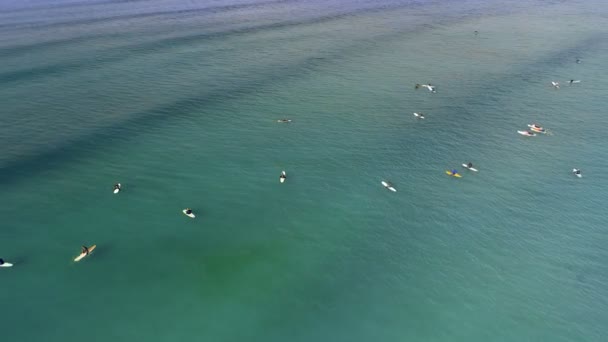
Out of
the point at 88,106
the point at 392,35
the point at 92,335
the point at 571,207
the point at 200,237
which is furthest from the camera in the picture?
the point at 392,35

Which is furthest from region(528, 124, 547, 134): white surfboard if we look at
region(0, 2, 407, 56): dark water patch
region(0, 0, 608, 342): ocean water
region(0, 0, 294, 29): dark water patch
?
region(0, 0, 294, 29): dark water patch

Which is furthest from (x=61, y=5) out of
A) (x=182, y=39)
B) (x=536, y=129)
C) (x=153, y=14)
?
(x=536, y=129)

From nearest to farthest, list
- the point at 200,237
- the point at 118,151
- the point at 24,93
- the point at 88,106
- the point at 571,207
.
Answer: the point at 200,237
the point at 571,207
the point at 118,151
the point at 88,106
the point at 24,93

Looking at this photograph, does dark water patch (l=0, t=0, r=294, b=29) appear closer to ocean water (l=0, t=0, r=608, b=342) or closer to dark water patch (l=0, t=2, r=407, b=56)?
dark water patch (l=0, t=2, r=407, b=56)

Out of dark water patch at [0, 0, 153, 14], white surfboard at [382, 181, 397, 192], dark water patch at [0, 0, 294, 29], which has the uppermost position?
dark water patch at [0, 0, 153, 14]

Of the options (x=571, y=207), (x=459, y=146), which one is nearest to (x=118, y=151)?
(x=459, y=146)

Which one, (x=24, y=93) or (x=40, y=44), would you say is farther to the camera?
(x=40, y=44)

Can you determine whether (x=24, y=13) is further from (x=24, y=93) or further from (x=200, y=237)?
(x=200, y=237)

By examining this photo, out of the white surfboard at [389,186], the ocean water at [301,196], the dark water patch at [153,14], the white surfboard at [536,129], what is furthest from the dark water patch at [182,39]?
the white surfboard at [536,129]
